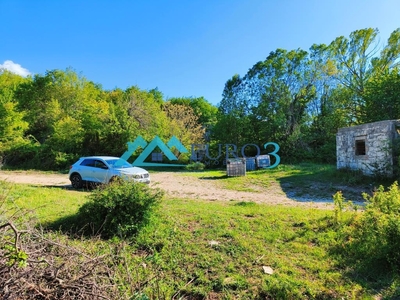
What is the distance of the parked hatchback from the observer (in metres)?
10.1

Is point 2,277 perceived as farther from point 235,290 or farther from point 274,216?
point 274,216

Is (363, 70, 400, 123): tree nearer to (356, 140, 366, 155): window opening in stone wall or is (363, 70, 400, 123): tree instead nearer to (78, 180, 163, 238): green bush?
(356, 140, 366, 155): window opening in stone wall

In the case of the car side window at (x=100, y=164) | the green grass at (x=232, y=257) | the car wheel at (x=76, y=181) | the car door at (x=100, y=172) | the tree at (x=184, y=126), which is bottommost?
Answer: the green grass at (x=232, y=257)

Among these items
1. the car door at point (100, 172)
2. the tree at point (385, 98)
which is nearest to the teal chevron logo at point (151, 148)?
the car door at point (100, 172)

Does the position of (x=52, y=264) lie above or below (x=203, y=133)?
below

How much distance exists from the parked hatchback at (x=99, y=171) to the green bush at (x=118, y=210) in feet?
16.5

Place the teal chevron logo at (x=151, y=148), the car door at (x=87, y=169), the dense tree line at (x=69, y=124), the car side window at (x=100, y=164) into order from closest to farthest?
the car side window at (x=100, y=164) → the car door at (x=87, y=169) → the dense tree line at (x=69, y=124) → the teal chevron logo at (x=151, y=148)

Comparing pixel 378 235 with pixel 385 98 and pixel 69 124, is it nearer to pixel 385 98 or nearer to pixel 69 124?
pixel 385 98

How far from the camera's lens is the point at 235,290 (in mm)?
A: 3205

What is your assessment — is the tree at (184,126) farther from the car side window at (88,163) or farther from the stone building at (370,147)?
the stone building at (370,147)

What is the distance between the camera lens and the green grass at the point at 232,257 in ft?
10.3

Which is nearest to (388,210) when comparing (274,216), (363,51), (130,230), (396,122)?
(274,216)

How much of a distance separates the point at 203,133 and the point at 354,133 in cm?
1351

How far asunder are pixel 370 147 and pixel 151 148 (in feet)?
51.1
